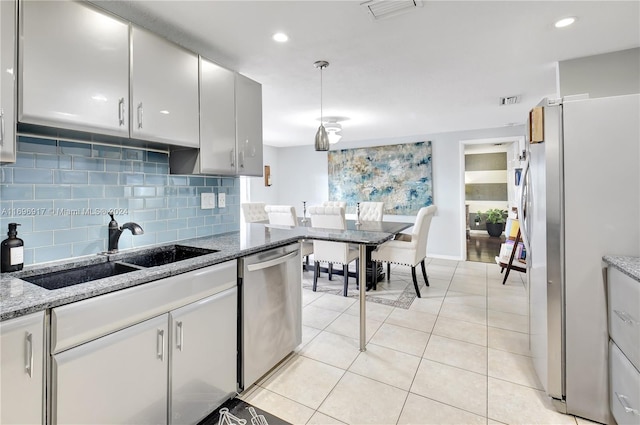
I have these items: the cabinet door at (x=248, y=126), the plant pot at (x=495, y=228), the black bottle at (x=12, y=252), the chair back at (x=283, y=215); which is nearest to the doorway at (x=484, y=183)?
the plant pot at (x=495, y=228)

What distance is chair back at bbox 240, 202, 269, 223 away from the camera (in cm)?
459

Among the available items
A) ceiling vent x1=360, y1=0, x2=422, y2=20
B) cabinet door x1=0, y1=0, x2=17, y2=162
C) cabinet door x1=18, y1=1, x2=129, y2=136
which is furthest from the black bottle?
ceiling vent x1=360, y1=0, x2=422, y2=20

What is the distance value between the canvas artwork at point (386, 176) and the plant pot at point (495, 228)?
3.48 meters

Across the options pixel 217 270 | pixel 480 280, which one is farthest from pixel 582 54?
pixel 217 270

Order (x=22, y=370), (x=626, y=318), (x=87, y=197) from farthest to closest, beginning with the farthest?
(x=87, y=197), (x=626, y=318), (x=22, y=370)

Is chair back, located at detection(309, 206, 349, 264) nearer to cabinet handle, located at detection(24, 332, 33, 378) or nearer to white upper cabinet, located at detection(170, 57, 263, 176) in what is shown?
white upper cabinet, located at detection(170, 57, 263, 176)

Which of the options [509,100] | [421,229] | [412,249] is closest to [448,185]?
[509,100]

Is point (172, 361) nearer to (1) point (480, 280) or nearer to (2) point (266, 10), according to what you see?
(2) point (266, 10)

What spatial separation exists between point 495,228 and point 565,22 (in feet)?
22.0

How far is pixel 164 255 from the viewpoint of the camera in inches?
75.2

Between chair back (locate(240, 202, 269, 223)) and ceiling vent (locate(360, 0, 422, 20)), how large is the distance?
3.26 metres

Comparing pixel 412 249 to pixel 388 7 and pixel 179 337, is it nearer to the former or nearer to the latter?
pixel 388 7

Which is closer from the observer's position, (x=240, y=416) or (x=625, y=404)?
(x=625, y=404)

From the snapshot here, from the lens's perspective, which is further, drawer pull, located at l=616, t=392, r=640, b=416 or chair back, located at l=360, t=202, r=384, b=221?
chair back, located at l=360, t=202, r=384, b=221
